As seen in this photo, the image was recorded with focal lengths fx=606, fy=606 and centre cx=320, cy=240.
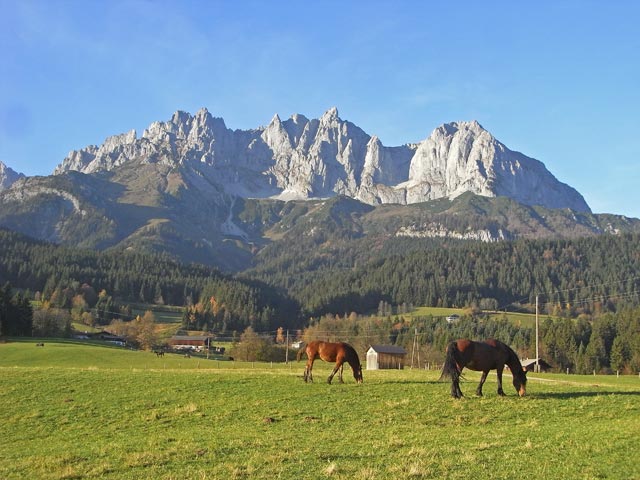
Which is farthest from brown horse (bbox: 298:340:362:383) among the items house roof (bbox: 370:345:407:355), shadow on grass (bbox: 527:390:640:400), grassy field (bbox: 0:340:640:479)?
house roof (bbox: 370:345:407:355)

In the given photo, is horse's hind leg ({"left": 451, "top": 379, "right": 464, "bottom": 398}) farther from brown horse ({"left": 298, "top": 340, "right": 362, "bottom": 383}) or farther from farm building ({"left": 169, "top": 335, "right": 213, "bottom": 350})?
farm building ({"left": 169, "top": 335, "right": 213, "bottom": 350})

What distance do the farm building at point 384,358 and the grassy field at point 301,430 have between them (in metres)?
76.7

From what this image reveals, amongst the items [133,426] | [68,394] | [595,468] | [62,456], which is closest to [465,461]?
[595,468]

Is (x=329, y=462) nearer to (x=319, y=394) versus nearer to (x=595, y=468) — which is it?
(x=595, y=468)

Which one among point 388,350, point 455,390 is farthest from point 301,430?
point 388,350

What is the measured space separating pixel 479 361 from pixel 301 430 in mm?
10843

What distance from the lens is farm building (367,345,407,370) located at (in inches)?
4477

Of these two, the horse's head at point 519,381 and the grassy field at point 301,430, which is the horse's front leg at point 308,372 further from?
the horse's head at point 519,381

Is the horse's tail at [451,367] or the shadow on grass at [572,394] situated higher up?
the horse's tail at [451,367]

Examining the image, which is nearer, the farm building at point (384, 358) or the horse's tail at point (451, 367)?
the horse's tail at point (451, 367)

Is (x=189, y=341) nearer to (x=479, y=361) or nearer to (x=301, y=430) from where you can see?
(x=479, y=361)

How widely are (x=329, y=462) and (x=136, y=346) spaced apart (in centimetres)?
14660

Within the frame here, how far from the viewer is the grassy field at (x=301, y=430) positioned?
58.1 ft

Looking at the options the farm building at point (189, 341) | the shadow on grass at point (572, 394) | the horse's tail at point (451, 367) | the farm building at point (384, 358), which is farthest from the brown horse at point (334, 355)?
the farm building at point (189, 341)
